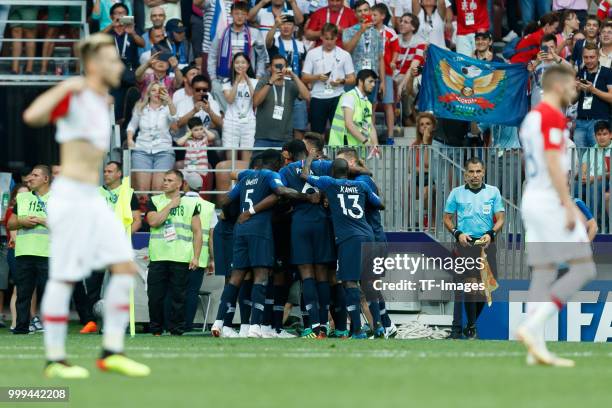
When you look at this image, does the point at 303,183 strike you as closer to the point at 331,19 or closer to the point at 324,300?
the point at 324,300

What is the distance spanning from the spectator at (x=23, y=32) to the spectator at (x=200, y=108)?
2766 mm

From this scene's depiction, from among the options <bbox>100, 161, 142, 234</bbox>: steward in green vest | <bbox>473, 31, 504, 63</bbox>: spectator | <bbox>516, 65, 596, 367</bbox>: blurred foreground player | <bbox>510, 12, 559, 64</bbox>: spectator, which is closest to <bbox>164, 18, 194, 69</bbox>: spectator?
<bbox>100, 161, 142, 234</bbox>: steward in green vest

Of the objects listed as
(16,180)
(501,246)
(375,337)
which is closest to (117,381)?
(375,337)

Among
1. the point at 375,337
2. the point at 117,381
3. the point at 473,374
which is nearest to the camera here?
the point at 117,381

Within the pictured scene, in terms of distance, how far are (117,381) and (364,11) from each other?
13.5m

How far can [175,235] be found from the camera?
18.4m

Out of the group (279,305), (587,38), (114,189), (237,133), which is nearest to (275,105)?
(237,133)

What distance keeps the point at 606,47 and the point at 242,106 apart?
5507 mm

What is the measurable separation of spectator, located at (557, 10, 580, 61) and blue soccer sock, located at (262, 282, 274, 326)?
632 cm

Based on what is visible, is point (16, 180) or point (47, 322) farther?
point (16, 180)

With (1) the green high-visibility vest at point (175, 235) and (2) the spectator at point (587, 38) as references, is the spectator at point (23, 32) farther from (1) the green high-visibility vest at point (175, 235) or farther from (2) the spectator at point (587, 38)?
(2) the spectator at point (587, 38)

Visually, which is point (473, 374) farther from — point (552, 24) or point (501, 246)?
point (552, 24)

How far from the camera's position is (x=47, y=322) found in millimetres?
9906

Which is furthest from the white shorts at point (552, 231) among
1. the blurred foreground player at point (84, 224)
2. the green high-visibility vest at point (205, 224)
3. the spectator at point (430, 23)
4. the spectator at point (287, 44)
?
the spectator at point (430, 23)
